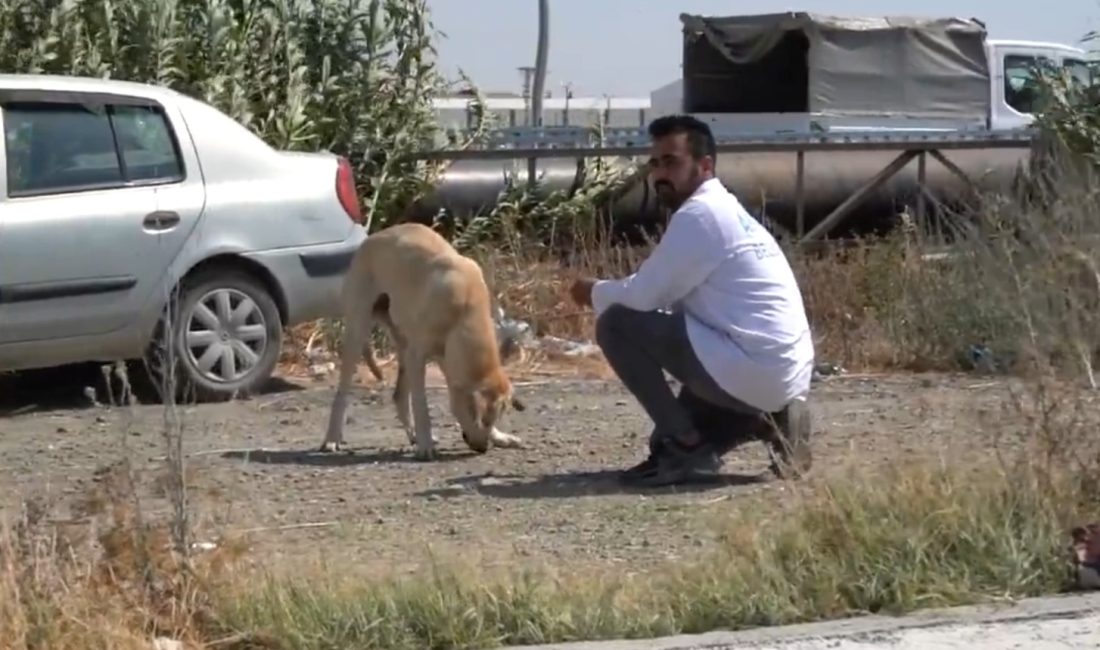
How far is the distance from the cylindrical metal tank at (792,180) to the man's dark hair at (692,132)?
640 centimetres

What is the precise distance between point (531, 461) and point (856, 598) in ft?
9.48

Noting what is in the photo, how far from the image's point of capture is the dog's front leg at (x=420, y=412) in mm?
8961

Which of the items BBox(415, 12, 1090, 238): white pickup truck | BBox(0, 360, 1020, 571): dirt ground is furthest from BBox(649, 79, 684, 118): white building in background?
BBox(0, 360, 1020, 571): dirt ground

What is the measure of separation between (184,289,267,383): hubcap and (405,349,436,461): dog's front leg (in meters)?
1.71

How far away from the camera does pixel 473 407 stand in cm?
886

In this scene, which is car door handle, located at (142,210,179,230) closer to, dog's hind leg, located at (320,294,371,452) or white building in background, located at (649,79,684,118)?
dog's hind leg, located at (320,294,371,452)

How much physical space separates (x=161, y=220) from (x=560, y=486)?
9.55ft

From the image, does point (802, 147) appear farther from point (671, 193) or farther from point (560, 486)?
point (560, 486)

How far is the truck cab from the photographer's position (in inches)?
919

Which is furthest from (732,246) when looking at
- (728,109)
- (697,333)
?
(728,109)

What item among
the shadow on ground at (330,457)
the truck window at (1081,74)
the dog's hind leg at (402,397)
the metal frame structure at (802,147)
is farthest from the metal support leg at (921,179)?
the shadow on ground at (330,457)

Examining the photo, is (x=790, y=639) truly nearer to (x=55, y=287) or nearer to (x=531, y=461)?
(x=531, y=461)

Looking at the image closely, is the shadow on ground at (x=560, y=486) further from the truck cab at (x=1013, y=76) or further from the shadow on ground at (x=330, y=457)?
the truck cab at (x=1013, y=76)

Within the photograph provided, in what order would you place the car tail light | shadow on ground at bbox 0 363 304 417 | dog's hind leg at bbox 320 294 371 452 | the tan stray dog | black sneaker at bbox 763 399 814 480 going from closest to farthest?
black sneaker at bbox 763 399 814 480 < the tan stray dog < dog's hind leg at bbox 320 294 371 452 < shadow on ground at bbox 0 363 304 417 < the car tail light
